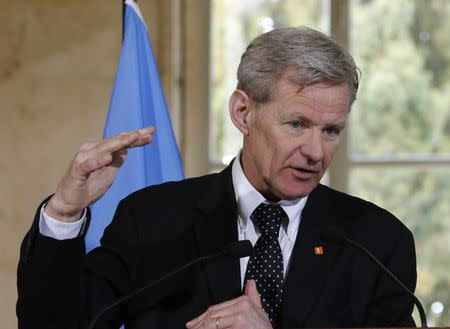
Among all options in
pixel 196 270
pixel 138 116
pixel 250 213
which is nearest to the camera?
pixel 196 270

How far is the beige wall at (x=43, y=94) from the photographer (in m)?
4.63

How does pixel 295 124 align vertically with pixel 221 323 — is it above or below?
above

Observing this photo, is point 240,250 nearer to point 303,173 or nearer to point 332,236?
point 332,236

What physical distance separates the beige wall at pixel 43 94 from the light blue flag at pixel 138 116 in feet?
3.29

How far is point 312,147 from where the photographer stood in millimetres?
2480

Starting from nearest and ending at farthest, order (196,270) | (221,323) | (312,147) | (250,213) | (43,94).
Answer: (221,323), (312,147), (196,270), (250,213), (43,94)

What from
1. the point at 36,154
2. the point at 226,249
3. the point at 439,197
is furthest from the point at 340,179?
the point at 226,249

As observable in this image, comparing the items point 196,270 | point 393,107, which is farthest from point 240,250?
point 393,107

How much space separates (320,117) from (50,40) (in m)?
2.47

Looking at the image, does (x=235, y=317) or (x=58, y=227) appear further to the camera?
(x=58, y=227)

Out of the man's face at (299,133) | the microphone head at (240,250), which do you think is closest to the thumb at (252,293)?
the microphone head at (240,250)

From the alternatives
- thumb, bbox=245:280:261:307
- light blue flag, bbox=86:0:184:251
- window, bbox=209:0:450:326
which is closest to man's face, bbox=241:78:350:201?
thumb, bbox=245:280:261:307

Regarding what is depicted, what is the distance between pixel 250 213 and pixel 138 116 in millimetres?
1022

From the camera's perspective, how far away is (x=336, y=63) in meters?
2.51
